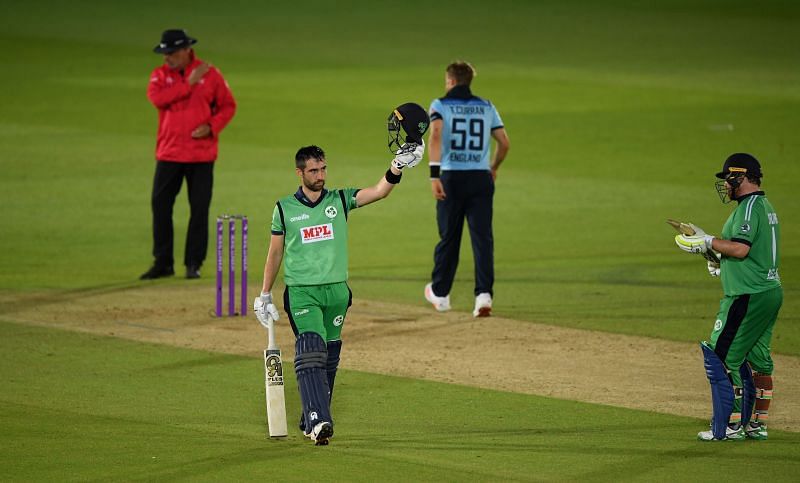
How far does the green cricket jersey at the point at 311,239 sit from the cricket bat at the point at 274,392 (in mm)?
393

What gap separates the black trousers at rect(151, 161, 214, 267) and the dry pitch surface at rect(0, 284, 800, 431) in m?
0.68

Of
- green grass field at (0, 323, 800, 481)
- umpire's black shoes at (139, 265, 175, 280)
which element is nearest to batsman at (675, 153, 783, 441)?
green grass field at (0, 323, 800, 481)

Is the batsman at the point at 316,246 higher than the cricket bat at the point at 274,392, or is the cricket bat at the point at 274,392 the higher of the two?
the batsman at the point at 316,246

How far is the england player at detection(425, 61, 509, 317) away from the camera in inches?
535

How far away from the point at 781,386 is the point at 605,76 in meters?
22.3

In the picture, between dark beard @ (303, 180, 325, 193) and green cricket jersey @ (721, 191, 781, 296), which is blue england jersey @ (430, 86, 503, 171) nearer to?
dark beard @ (303, 180, 325, 193)

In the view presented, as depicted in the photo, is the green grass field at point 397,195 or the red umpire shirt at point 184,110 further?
the red umpire shirt at point 184,110

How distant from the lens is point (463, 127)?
44.6ft

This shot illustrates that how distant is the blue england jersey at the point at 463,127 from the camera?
13594 millimetres

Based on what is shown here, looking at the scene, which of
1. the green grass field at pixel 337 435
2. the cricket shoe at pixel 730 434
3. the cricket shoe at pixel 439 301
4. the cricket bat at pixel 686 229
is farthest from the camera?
the cricket shoe at pixel 439 301

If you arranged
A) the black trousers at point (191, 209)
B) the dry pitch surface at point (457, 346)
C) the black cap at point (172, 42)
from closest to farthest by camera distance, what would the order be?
the dry pitch surface at point (457, 346) < the black cap at point (172, 42) < the black trousers at point (191, 209)

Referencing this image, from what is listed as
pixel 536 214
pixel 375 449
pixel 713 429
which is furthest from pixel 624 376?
pixel 536 214

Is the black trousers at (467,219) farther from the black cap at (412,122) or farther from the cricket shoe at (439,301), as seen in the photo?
the black cap at (412,122)

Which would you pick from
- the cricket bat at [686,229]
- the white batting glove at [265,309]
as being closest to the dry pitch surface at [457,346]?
the cricket bat at [686,229]
